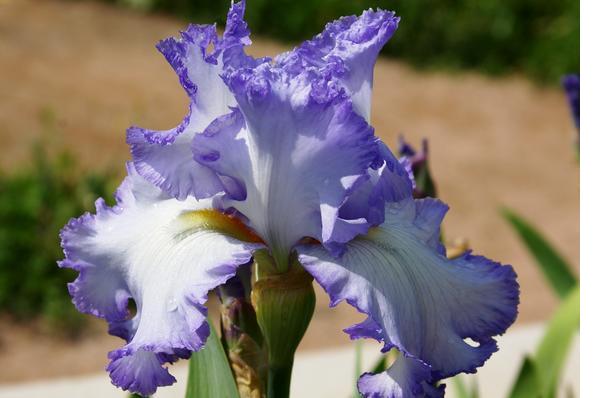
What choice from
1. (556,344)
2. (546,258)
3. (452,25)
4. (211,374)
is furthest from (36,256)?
(452,25)

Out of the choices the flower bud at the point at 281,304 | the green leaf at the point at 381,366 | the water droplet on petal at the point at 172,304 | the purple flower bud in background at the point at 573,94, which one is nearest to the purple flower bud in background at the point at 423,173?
the green leaf at the point at 381,366

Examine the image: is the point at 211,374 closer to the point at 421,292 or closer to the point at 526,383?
the point at 421,292

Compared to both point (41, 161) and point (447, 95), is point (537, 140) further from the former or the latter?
point (41, 161)

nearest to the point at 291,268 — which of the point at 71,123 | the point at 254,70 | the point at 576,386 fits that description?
the point at 254,70

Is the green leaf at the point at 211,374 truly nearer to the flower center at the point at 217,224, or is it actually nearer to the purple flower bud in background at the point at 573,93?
the flower center at the point at 217,224

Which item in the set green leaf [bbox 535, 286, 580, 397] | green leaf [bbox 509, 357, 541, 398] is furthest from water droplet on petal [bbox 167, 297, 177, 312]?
green leaf [bbox 535, 286, 580, 397]
